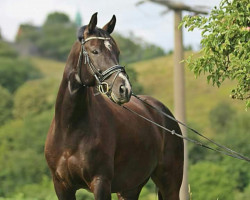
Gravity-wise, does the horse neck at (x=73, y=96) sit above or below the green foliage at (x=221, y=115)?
above

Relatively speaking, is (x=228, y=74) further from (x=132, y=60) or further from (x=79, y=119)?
(x=132, y=60)

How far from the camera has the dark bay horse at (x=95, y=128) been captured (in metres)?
6.13

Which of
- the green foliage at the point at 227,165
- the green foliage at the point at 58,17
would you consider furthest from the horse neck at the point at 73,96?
the green foliage at the point at 58,17

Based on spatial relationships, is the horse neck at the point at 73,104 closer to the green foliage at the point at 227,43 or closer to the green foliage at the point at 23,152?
the green foliage at the point at 227,43

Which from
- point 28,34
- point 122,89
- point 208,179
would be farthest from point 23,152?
point 28,34

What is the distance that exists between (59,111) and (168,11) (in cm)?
969

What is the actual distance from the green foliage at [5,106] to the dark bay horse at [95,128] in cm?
7393

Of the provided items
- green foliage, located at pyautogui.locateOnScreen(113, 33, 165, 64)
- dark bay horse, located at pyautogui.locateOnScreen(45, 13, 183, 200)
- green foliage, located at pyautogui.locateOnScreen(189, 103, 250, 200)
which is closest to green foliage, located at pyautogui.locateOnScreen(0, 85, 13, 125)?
green foliage, located at pyautogui.locateOnScreen(189, 103, 250, 200)

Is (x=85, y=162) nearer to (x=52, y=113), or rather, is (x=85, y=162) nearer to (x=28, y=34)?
(x=52, y=113)

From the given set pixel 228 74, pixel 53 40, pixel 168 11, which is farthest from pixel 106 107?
pixel 53 40

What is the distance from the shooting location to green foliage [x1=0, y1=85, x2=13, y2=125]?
8121 centimetres

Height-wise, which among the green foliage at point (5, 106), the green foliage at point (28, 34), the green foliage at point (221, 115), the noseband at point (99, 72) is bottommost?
the green foliage at point (221, 115)

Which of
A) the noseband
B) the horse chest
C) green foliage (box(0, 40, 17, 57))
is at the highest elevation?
the noseband

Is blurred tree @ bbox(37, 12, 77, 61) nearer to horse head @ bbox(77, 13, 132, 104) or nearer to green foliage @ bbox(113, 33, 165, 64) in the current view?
green foliage @ bbox(113, 33, 165, 64)
